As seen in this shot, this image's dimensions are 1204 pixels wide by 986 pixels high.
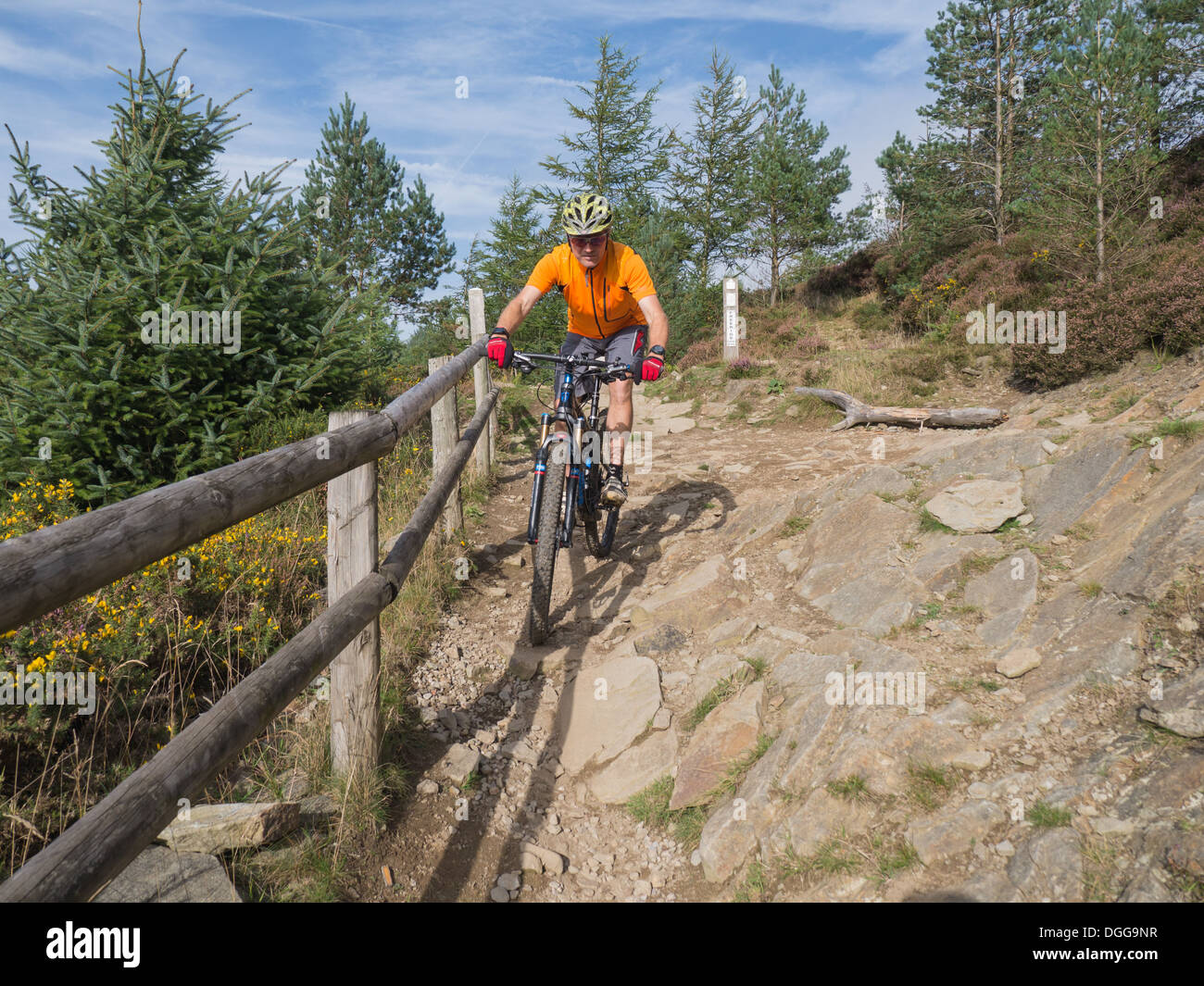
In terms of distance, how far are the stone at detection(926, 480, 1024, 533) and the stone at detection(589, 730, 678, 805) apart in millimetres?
2318

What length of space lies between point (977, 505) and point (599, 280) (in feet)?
9.84

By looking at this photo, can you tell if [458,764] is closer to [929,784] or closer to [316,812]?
[316,812]

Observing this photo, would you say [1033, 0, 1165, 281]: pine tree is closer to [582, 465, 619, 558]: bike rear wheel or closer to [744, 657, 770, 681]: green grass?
[582, 465, 619, 558]: bike rear wheel

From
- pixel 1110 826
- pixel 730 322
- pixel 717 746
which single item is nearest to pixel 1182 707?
pixel 1110 826

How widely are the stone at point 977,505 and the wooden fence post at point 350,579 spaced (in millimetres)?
3578

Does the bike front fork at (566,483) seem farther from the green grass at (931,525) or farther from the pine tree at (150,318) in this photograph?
the pine tree at (150,318)

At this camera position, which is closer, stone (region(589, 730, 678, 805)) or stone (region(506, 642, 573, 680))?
stone (region(589, 730, 678, 805))

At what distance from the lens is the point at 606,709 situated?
4059mm

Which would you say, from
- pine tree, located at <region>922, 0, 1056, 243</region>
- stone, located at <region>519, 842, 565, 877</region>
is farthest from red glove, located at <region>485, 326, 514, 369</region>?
pine tree, located at <region>922, 0, 1056, 243</region>

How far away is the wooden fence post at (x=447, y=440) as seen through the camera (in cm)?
625

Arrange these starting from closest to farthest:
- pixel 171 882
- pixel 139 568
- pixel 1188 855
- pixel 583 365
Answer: pixel 139 568 < pixel 1188 855 < pixel 171 882 < pixel 583 365

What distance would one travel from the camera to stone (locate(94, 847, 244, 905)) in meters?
2.26

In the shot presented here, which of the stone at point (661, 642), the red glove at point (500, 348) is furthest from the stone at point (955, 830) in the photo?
the red glove at point (500, 348)

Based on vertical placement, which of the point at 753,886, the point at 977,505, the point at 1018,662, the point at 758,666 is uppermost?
the point at 977,505
